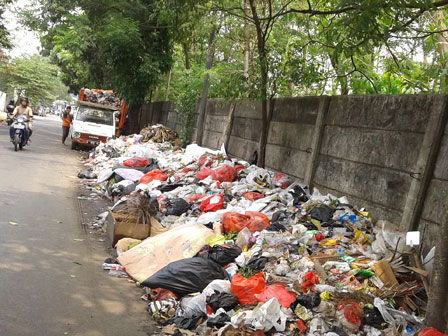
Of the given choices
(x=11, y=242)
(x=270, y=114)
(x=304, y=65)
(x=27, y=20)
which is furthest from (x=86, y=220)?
(x=27, y=20)

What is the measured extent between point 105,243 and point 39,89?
5236 cm

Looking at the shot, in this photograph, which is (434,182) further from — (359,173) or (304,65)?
(304,65)

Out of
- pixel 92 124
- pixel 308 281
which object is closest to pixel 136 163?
pixel 92 124

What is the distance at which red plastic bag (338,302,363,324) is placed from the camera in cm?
384

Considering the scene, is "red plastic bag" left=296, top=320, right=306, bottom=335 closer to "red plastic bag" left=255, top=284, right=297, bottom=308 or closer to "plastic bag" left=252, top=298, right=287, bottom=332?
"plastic bag" left=252, top=298, right=287, bottom=332

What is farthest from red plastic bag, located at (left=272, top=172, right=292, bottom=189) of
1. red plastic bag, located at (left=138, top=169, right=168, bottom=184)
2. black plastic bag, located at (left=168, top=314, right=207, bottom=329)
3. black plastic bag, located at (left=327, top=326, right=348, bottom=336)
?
black plastic bag, located at (left=327, top=326, right=348, bottom=336)

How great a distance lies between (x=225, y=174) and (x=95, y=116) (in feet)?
41.1

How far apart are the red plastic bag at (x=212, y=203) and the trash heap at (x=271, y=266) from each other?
2 cm

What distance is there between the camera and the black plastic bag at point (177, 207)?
7.73 meters

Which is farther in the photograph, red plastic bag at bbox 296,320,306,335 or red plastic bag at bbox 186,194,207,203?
red plastic bag at bbox 186,194,207,203

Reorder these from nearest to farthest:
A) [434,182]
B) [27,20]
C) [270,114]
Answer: [434,182]
[270,114]
[27,20]

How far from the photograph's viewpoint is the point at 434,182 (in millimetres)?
4895

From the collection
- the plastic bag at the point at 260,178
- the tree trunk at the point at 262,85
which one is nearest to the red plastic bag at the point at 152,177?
the tree trunk at the point at 262,85

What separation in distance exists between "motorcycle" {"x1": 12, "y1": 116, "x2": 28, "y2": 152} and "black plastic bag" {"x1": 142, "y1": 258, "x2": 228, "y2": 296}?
36.6ft
